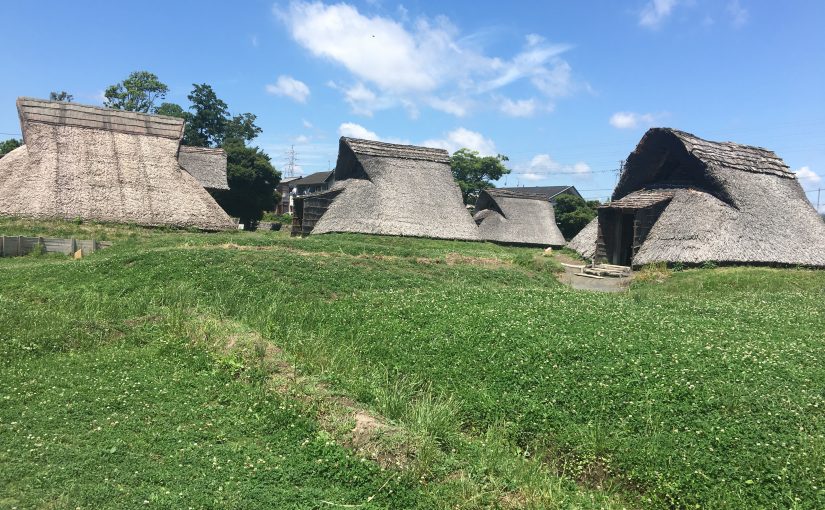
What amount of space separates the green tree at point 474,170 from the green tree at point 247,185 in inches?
857

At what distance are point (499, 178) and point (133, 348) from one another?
53.1m

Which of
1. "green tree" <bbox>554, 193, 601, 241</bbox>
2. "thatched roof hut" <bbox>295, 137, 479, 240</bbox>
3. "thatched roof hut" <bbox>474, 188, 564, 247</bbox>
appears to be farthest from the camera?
"green tree" <bbox>554, 193, 601, 241</bbox>

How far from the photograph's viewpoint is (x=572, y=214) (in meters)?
44.8

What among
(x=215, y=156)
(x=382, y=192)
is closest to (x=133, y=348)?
(x=382, y=192)

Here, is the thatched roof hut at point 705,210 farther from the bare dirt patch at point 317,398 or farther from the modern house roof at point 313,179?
the modern house roof at point 313,179

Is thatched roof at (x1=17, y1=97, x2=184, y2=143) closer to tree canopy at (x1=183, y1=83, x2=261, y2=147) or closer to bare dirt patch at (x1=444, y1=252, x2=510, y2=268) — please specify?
bare dirt patch at (x1=444, y1=252, x2=510, y2=268)

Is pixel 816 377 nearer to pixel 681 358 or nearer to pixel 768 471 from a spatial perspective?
pixel 681 358

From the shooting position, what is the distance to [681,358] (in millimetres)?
6992

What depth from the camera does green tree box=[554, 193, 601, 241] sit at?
146ft

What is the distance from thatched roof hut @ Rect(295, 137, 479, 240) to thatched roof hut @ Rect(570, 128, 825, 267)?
7.59m

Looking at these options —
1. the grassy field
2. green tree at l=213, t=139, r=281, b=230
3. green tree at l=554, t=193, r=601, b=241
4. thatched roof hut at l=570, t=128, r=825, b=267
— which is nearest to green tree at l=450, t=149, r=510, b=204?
green tree at l=554, t=193, r=601, b=241

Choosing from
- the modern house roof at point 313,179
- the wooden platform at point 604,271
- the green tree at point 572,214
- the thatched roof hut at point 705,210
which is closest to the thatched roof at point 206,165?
the thatched roof hut at point 705,210

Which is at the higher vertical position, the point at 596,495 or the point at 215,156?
the point at 215,156

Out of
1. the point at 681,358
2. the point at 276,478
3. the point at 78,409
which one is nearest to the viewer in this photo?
the point at 276,478
